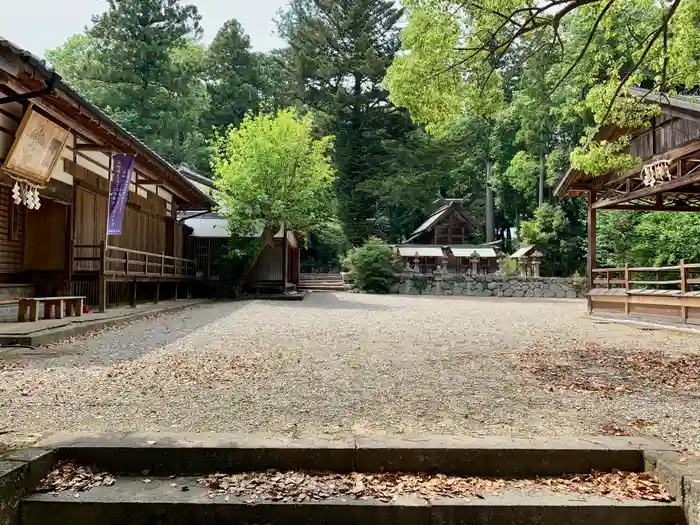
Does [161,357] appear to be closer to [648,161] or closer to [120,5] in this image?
[648,161]

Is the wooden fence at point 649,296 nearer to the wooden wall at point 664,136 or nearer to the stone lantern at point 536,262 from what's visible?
the wooden wall at point 664,136

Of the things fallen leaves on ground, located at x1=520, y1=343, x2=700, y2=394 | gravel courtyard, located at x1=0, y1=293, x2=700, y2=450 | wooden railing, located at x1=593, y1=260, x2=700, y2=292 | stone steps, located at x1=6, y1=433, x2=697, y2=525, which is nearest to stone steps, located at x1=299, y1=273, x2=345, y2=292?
wooden railing, located at x1=593, y1=260, x2=700, y2=292

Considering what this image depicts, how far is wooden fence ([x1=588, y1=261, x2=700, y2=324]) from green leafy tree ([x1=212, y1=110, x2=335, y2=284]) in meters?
9.63

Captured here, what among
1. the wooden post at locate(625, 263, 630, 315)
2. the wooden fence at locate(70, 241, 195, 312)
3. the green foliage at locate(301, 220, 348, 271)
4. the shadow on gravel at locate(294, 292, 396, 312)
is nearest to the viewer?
the wooden fence at locate(70, 241, 195, 312)

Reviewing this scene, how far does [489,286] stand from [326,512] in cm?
2393

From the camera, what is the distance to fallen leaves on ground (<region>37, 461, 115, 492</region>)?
2.67 metres

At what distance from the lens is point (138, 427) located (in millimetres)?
3299

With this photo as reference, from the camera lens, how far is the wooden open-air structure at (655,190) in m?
9.23

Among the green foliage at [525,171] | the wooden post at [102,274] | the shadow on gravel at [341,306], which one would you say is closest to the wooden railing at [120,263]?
the wooden post at [102,274]

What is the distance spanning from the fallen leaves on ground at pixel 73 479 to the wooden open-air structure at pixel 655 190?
876 centimetres

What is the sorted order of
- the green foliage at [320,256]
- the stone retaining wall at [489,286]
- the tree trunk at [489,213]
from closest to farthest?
the stone retaining wall at [489,286] → the green foliage at [320,256] → the tree trunk at [489,213]

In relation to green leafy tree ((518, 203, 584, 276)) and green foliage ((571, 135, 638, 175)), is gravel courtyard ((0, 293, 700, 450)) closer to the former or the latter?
green foliage ((571, 135, 638, 175))

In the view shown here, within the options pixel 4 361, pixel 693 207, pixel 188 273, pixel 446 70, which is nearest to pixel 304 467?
pixel 4 361

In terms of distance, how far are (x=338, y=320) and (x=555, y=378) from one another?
6321 millimetres
